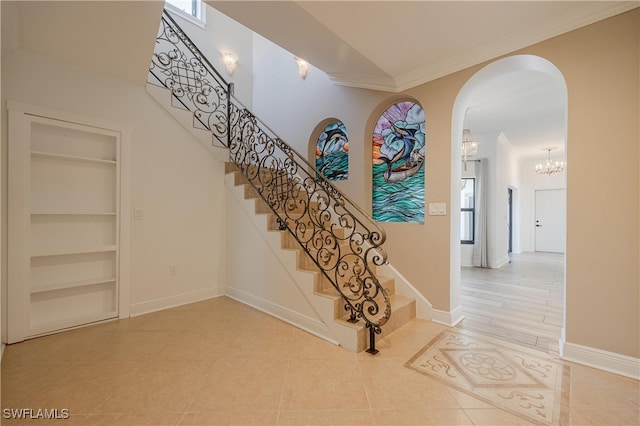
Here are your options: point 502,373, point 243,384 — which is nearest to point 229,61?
point 243,384

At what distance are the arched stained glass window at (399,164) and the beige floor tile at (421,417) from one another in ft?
6.40

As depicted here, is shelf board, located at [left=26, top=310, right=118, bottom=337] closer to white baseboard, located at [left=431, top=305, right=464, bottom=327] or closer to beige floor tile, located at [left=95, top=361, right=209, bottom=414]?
beige floor tile, located at [left=95, top=361, right=209, bottom=414]

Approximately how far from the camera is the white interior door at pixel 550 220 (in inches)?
325

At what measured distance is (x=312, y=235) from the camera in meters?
2.94

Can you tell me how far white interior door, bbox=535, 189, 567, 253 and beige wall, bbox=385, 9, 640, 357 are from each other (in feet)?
26.3

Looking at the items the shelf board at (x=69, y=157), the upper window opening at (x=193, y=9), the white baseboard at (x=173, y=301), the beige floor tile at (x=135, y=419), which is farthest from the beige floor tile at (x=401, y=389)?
the upper window opening at (x=193, y=9)

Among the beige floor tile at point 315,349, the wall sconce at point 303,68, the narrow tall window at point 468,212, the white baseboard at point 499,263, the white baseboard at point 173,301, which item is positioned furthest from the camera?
the narrow tall window at point 468,212

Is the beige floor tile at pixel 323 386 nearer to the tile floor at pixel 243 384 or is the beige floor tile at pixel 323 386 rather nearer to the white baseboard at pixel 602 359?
the tile floor at pixel 243 384

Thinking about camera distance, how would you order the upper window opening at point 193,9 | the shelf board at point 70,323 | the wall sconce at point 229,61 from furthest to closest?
the wall sconce at point 229,61 < the upper window opening at point 193,9 < the shelf board at point 70,323

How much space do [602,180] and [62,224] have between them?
4672 millimetres

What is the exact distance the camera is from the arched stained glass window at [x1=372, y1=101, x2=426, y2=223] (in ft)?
10.5

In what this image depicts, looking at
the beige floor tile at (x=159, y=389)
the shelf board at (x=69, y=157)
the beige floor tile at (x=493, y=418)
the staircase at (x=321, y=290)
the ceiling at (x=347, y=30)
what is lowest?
the beige floor tile at (x=493, y=418)

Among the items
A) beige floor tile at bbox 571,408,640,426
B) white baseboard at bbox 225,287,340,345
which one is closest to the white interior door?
beige floor tile at bbox 571,408,640,426

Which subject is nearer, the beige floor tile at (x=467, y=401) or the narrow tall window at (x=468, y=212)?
the beige floor tile at (x=467, y=401)
